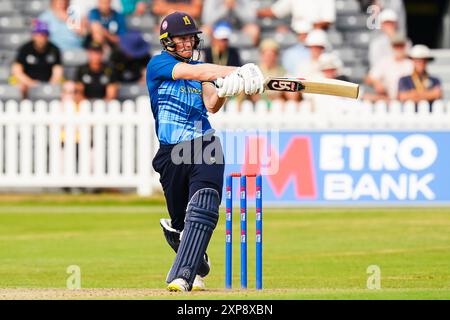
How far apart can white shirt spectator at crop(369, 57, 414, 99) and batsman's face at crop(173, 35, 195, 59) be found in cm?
1219

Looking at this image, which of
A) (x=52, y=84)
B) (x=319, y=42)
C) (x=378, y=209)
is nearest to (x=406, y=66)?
(x=319, y=42)

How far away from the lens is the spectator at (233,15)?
2256 centimetres

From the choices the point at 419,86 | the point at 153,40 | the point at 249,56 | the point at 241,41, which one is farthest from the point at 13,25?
the point at 419,86

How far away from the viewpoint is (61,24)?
2283cm

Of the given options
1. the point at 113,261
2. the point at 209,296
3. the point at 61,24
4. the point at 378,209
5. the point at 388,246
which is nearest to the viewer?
the point at 209,296

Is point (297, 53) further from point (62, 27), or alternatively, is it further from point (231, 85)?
point (231, 85)

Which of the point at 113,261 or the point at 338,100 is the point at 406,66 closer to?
the point at 338,100

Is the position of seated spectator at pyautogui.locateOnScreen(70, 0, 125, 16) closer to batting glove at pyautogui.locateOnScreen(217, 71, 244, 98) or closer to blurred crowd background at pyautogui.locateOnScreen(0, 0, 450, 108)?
blurred crowd background at pyautogui.locateOnScreen(0, 0, 450, 108)

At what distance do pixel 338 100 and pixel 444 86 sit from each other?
4.37 meters

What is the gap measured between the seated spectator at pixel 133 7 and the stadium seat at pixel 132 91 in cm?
180

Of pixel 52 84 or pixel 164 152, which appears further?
pixel 52 84

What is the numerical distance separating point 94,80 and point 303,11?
382cm

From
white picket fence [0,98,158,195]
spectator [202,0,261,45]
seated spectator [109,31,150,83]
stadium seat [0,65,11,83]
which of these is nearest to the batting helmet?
white picket fence [0,98,158,195]

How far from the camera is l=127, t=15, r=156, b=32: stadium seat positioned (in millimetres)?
23266
